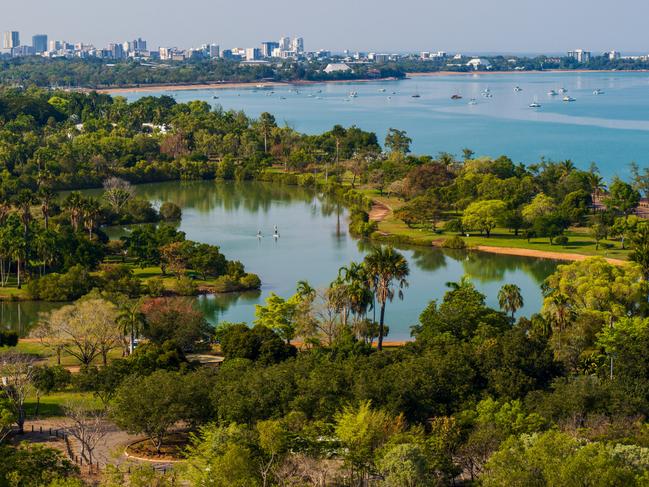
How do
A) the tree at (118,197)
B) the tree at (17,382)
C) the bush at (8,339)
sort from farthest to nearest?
the tree at (118,197), the bush at (8,339), the tree at (17,382)

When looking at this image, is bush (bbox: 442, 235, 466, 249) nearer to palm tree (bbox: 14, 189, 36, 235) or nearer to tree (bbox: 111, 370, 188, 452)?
palm tree (bbox: 14, 189, 36, 235)

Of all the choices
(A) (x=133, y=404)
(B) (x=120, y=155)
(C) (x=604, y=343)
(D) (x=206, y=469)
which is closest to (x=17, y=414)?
(A) (x=133, y=404)

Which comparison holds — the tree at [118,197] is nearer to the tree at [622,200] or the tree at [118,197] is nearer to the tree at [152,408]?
the tree at [622,200]

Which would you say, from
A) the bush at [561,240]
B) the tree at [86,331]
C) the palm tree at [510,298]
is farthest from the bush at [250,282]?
the bush at [561,240]

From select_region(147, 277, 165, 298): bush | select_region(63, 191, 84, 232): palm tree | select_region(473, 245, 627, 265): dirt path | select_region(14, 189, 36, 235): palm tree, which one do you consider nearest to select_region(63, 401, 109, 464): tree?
select_region(147, 277, 165, 298): bush

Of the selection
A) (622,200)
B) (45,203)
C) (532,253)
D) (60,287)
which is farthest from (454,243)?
(60,287)

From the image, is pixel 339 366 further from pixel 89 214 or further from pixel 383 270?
pixel 89 214
